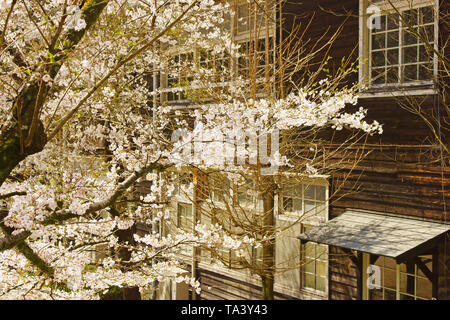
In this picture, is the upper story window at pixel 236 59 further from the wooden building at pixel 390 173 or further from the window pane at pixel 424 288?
the window pane at pixel 424 288

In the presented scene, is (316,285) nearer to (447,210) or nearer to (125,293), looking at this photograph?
(447,210)

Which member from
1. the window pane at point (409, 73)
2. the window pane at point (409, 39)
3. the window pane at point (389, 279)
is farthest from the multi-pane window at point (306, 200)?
the window pane at point (409, 39)

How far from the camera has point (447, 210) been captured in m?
7.75

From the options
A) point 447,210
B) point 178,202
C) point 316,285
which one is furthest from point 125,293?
point 447,210

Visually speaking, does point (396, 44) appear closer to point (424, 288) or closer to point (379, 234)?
point (379, 234)

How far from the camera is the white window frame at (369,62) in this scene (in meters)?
7.71

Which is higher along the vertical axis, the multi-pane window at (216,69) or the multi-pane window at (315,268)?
the multi-pane window at (216,69)

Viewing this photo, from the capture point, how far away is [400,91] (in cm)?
822

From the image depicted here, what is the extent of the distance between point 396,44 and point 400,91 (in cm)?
101

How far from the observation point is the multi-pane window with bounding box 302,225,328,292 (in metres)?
9.52

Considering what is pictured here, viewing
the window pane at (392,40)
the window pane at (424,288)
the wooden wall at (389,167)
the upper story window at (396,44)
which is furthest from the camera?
the window pane at (392,40)

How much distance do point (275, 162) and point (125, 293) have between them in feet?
20.3

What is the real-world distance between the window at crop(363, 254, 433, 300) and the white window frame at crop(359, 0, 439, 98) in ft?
10.2

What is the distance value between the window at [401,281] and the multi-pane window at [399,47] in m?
3.47
